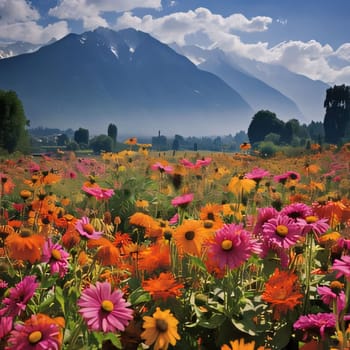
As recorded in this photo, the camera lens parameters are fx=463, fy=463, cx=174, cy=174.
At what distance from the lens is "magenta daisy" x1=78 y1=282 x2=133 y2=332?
1.13 meters

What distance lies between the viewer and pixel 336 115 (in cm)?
6109

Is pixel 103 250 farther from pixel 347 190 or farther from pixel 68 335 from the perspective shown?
pixel 347 190

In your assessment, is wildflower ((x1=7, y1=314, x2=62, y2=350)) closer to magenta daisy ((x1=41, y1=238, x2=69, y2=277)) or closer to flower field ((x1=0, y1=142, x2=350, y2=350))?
flower field ((x1=0, y1=142, x2=350, y2=350))

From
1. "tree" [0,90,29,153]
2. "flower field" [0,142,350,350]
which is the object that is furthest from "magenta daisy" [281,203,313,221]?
"tree" [0,90,29,153]

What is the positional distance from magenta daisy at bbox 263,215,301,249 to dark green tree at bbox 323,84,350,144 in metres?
61.9

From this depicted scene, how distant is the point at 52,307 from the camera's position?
164 centimetres

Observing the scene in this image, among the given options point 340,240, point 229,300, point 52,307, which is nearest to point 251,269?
point 340,240

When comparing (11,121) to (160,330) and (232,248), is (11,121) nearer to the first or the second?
(232,248)

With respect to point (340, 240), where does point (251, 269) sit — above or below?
below

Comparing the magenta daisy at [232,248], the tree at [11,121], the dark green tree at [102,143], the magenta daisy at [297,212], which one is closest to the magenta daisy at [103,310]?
Result: the magenta daisy at [232,248]

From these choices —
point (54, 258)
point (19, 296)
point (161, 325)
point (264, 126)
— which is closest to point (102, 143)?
point (264, 126)

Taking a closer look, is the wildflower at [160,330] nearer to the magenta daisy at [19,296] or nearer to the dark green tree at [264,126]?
the magenta daisy at [19,296]

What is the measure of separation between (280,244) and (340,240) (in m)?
0.42

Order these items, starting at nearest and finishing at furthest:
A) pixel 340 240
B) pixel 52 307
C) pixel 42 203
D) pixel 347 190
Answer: pixel 52 307 < pixel 340 240 < pixel 42 203 < pixel 347 190
